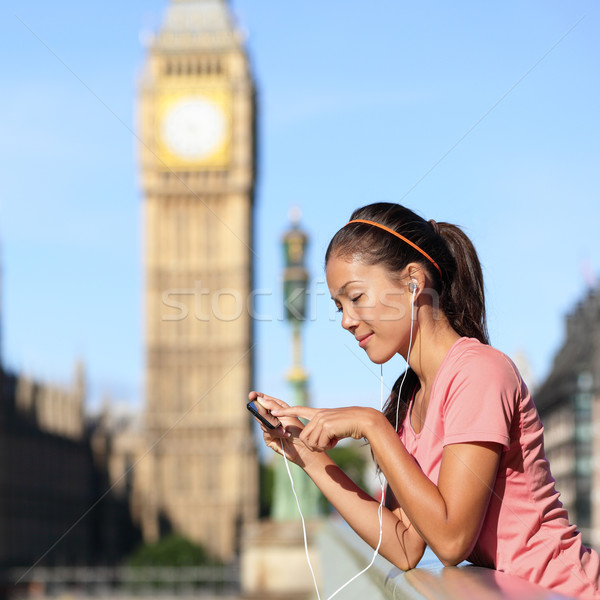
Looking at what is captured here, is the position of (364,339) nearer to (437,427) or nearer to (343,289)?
(343,289)

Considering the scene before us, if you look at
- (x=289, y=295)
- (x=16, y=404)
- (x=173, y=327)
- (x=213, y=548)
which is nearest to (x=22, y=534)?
(x=16, y=404)

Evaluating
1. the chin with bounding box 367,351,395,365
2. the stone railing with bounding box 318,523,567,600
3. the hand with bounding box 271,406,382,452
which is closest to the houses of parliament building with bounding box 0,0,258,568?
the stone railing with bounding box 318,523,567,600

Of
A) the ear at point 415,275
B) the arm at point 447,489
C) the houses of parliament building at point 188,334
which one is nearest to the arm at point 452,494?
the arm at point 447,489

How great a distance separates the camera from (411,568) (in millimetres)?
1857

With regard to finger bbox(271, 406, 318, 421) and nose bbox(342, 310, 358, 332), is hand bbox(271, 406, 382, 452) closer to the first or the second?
finger bbox(271, 406, 318, 421)

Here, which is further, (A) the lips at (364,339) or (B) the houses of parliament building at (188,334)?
(B) the houses of parliament building at (188,334)

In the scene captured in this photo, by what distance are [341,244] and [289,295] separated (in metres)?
17.3

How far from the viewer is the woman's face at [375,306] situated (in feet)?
6.12

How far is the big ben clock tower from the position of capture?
39.4m

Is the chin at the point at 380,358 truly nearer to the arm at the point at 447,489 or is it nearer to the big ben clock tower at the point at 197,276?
the arm at the point at 447,489

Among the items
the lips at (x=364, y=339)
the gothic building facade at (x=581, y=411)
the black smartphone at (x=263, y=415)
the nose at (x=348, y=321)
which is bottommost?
the gothic building facade at (x=581, y=411)

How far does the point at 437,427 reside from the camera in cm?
182

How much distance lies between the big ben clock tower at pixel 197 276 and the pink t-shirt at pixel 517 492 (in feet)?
123

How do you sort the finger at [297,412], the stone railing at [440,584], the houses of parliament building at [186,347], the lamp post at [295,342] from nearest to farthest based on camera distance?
the stone railing at [440,584]
the finger at [297,412]
the lamp post at [295,342]
the houses of parliament building at [186,347]
